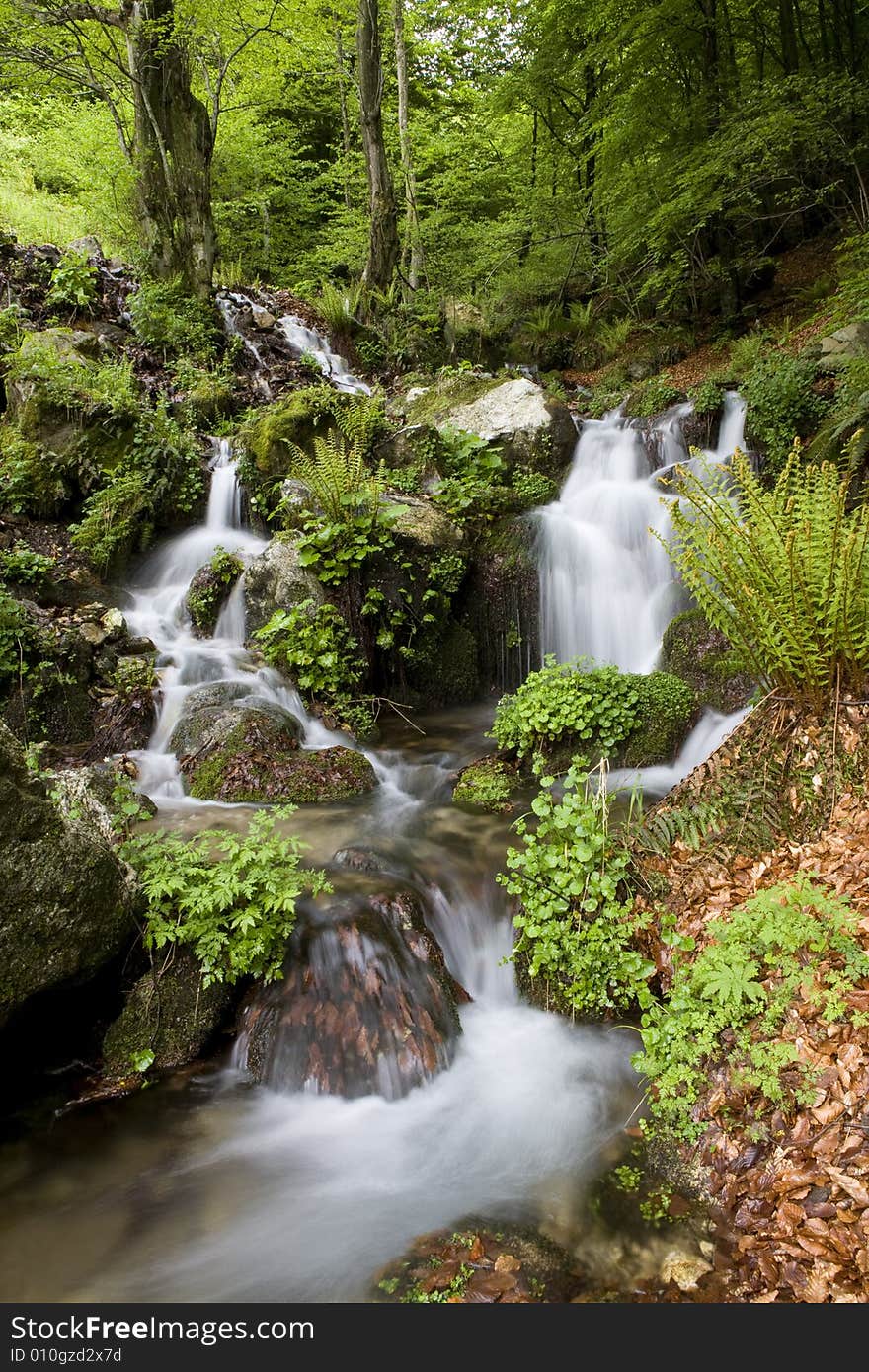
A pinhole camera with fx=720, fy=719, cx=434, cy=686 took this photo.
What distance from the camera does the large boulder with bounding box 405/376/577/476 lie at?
10172 millimetres

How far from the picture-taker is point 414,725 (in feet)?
26.0

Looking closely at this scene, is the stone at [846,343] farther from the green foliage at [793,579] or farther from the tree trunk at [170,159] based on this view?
the tree trunk at [170,159]

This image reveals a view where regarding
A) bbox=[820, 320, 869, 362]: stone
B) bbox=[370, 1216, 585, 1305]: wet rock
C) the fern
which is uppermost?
bbox=[820, 320, 869, 362]: stone

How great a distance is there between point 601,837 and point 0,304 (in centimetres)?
1172

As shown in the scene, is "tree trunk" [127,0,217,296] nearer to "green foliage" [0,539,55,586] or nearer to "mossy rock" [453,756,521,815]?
"green foliage" [0,539,55,586]

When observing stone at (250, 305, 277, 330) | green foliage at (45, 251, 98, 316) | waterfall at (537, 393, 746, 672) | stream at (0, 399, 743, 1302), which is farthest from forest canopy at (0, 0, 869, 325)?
stream at (0, 399, 743, 1302)

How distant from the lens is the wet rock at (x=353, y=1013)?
375 cm

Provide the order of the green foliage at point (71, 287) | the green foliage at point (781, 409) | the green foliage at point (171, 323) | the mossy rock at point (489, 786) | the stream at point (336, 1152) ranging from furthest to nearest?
the green foliage at point (171, 323) < the green foliage at point (71, 287) < the green foliage at point (781, 409) < the mossy rock at point (489, 786) < the stream at point (336, 1152)

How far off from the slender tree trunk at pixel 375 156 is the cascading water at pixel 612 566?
23.7 ft

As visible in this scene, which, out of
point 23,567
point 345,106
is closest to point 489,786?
point 23,567

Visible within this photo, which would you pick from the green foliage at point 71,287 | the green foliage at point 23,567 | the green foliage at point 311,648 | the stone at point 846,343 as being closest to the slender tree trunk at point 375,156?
the green foliage at point 71,287

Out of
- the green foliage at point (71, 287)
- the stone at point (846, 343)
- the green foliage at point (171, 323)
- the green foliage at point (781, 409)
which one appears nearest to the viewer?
the stone at point (846, 343)

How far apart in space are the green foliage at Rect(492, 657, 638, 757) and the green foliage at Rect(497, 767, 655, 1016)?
74.8 inches
